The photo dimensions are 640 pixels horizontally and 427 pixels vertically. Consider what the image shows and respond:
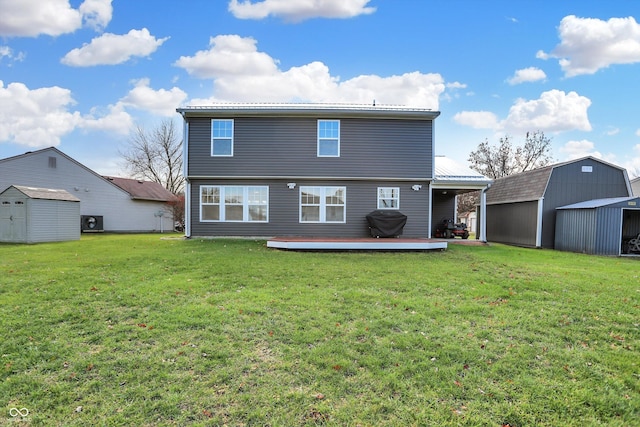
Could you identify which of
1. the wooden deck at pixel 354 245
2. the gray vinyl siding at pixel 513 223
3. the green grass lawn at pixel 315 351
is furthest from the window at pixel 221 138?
the gray vinyl siding at pixel 513 223

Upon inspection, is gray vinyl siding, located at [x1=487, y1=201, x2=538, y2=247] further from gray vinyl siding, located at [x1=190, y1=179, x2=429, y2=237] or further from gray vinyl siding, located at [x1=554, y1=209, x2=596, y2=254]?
gray vinyl siding, located at [x1=190, y1=179, x2=429, y2=237]

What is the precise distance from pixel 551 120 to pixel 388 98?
21.6 metres

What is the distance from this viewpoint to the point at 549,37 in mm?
12359

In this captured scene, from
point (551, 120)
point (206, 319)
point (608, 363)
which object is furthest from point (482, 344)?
point (551, 120)

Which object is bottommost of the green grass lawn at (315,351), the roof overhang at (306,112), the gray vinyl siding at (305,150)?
the green grass lawn at (315,351)

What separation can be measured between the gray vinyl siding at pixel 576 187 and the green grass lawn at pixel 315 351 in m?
9.38

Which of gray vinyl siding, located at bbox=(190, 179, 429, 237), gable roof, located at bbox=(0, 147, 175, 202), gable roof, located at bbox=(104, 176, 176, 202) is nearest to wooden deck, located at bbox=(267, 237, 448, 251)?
gray vinyl siding, located at bbox=(190, 179, 429, 237)

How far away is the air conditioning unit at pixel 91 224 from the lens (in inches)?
826

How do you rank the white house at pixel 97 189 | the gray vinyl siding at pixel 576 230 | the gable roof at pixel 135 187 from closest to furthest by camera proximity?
the gray vinyl siding at pixel 576 230
the white house at pixel 97 189
the gable roof at pixel 135 187

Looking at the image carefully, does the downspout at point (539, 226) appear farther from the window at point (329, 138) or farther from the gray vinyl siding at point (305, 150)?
the window at point (329, 138)

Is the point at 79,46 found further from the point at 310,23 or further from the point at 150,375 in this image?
the point at 150,375

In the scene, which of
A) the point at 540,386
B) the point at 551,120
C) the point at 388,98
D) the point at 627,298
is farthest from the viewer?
the point at 551,120

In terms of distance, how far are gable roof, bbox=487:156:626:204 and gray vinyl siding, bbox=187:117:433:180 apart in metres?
5.80

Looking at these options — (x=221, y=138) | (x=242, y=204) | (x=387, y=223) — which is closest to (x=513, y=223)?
(x=387, y=223)
